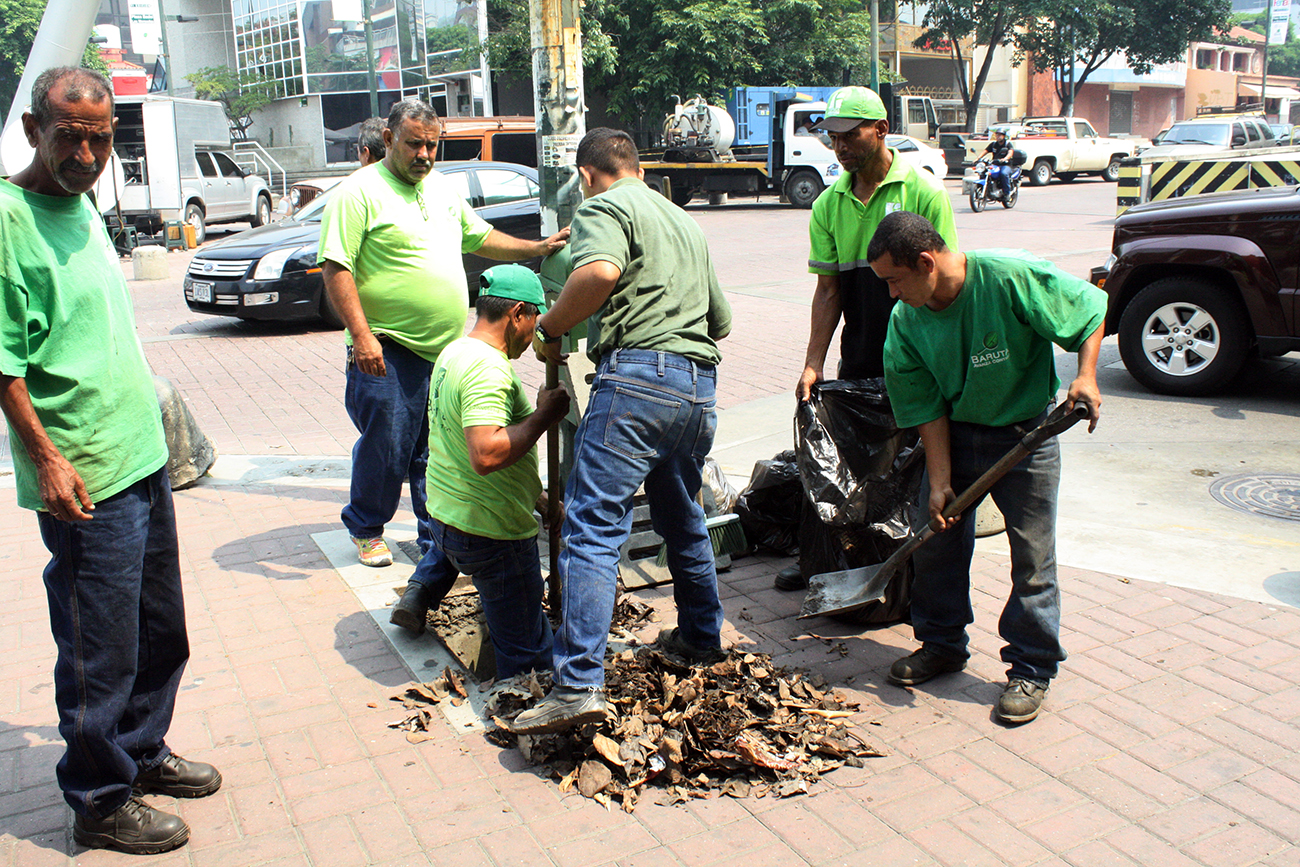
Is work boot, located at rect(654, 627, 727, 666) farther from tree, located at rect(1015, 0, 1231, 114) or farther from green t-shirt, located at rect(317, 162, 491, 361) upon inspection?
tree, located at rect(1015, 0, 1231, 114)

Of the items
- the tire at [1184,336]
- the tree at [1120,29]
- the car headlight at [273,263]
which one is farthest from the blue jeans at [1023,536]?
the tree at [1120,29]

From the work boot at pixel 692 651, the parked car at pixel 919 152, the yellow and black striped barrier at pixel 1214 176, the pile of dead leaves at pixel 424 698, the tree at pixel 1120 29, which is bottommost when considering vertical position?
the pile of dead leaves at pixel 424 698

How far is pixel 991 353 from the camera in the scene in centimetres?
327

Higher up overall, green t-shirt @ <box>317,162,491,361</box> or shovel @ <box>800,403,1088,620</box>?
green t-shirt @ <box>317,162,491,361</box>

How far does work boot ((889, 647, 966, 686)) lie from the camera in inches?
141

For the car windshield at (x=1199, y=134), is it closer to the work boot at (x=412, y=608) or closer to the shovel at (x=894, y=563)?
the shovel at (x=894, y=563)

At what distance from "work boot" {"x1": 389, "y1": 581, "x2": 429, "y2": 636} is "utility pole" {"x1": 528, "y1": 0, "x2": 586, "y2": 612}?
911 mm

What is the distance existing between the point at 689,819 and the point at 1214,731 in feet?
5.41

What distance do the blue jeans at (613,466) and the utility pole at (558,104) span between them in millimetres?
A: 1246

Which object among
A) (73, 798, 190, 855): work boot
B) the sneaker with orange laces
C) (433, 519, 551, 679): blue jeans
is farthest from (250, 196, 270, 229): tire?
(73, 798, 190, 855): work boot

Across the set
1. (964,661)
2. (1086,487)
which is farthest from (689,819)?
(1086,487)

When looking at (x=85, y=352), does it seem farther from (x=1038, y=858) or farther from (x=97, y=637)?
(x=1038, y=858)

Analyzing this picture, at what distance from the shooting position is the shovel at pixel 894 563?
3.19 m

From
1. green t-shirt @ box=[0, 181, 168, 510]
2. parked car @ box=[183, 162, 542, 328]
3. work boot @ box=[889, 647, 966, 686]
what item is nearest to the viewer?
green t-shirt @ box=[0, 181, 168, 510]
